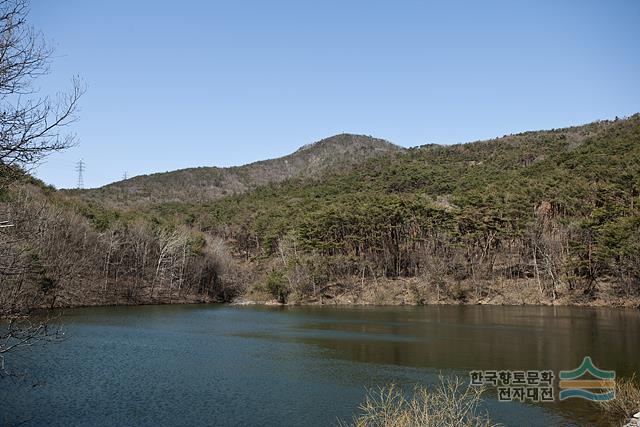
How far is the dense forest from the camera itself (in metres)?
53.8

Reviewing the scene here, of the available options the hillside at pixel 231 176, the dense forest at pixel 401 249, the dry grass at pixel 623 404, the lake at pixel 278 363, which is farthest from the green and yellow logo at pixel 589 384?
the hillside at pixel 231 176

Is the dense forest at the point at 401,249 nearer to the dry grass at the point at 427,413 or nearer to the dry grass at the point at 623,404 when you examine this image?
the dry grass at the point at 623,404

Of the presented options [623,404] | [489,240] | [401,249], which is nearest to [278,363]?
[623,404]

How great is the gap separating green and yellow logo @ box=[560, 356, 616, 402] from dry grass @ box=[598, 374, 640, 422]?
19 cm

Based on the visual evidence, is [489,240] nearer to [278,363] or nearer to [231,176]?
[278,363]

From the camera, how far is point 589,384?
1997 centimetres

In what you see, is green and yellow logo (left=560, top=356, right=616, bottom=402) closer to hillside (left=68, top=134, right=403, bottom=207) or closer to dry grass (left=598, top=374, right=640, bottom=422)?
dry grass (left=598, top=374, right=640, bottom=422)

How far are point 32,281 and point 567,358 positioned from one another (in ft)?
135

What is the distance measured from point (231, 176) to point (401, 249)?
105m

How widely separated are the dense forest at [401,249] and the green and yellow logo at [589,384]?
100 ft

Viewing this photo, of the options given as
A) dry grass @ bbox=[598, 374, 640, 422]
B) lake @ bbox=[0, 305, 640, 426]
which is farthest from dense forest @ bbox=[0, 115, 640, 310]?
dry grass @ bbox=[598, 374, 640, 422]

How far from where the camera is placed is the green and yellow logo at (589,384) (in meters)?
17.4

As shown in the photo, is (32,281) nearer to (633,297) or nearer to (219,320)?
(219,320)

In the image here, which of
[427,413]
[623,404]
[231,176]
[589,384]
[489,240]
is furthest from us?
[231,176]
